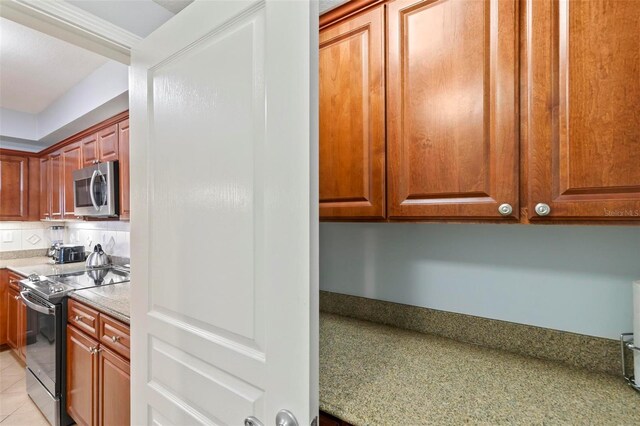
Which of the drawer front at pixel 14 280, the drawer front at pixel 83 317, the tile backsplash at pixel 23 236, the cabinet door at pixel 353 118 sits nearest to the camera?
the cabinet door at pixel 353 118

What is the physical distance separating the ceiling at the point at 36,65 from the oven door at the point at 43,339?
1626mm

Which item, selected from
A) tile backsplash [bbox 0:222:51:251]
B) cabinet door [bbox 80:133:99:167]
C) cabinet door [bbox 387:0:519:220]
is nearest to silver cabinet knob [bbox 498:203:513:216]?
cabinet door [bbox 387:0:519:220]

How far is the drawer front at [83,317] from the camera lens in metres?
1.69

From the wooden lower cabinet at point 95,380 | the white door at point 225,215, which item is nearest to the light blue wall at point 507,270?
the white door at point 225,215

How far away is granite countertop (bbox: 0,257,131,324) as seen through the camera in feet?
5.09

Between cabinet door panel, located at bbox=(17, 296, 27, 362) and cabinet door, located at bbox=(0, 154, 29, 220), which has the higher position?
cabinet door, located at bbox=(0, 154, 29, 220)

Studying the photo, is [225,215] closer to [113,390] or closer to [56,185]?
[113,390]

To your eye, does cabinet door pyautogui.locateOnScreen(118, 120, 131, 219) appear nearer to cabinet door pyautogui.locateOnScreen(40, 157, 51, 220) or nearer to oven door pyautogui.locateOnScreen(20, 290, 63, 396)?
oven door pyautogui.locateOnScreen(20, 290, 63, 396)

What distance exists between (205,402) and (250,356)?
0.27 m

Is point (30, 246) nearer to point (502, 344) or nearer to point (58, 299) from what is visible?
point (58, 299)

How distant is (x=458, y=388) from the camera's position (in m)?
0.84

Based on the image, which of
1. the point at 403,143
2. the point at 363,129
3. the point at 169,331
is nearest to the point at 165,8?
the point at 363,129

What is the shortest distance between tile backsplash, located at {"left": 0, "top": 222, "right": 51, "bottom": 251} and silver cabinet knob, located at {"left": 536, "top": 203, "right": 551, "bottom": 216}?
4768 millimetres

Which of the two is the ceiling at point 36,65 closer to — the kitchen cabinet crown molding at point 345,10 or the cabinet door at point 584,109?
the kitchen cabinet crown molding at point 345,10
